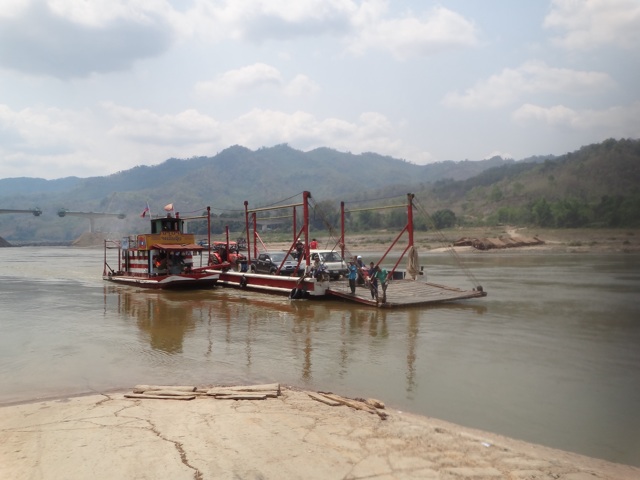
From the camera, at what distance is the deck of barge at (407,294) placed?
701 inches

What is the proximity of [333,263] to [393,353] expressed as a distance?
12326 mm

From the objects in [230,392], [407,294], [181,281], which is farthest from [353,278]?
[230,392]

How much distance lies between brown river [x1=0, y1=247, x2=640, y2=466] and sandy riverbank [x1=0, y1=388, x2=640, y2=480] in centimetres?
105

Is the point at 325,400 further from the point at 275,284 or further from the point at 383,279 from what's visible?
the point at 275,284

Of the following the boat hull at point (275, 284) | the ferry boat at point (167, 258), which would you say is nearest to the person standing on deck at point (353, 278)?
the boat hull at point (275, 284)

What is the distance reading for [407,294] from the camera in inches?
753

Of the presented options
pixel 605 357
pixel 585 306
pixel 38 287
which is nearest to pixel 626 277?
pixel 585 306

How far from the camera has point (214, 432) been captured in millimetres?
6160

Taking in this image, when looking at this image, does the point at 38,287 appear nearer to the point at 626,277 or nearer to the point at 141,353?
the point at 141,353

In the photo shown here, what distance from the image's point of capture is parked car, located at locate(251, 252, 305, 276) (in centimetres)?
2436

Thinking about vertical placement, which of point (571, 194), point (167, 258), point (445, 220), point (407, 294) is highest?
point (571, 194)

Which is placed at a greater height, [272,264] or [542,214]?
[542,214]

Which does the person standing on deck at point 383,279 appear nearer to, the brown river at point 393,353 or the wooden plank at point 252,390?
the brown river at point 393,353

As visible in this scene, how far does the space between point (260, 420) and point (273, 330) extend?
306 inches
